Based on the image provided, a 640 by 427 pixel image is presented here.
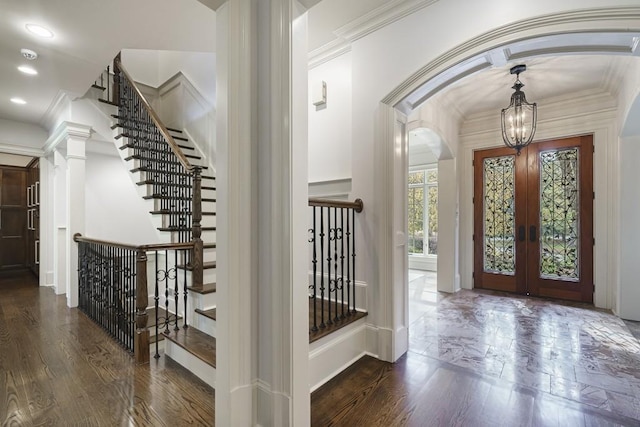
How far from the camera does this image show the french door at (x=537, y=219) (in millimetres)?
4074

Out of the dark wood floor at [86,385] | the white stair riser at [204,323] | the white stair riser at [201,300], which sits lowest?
the dark wood floor at [86,385]

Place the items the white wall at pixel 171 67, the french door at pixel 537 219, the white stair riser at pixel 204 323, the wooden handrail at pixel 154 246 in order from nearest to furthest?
the wooden handrail at pixel 154 246
the white stair riser at pixel 204 323
the french door at pixel 537 219
the white wall at pixel 171 67

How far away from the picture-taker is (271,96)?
1512 mm

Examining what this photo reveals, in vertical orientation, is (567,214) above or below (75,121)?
below

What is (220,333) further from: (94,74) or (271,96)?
(94,74)

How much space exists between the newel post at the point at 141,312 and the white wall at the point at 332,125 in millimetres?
1711

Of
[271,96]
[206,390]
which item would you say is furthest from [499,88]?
[206,390]

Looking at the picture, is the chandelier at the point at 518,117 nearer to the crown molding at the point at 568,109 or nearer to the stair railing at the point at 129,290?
Answer: the crown molding at the point at 568,109

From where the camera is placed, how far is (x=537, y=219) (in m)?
4.42

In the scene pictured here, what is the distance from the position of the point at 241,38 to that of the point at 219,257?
115cm

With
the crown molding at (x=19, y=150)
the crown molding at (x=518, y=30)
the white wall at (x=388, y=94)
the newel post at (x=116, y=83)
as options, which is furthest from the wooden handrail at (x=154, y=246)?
the crown molding at (x=19, y=150)

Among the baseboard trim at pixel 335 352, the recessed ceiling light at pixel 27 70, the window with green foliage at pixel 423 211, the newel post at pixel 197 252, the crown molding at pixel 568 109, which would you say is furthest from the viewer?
the window with green foliage at pixel 423 211

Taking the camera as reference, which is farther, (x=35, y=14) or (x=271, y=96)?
(x=35, y=14)

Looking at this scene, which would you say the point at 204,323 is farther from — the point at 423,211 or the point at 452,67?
the point at 423,211
